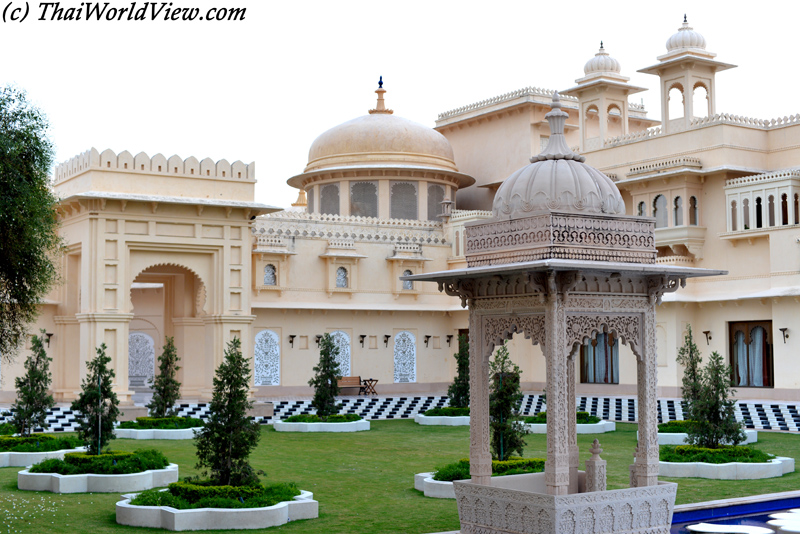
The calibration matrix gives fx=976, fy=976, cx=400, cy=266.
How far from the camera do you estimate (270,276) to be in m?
24.2

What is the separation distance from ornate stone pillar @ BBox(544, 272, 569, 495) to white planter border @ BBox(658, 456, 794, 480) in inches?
179

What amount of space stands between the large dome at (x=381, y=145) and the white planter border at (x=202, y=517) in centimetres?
1984

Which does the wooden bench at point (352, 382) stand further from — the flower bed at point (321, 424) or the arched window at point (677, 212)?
the arched window at point (677, 212)

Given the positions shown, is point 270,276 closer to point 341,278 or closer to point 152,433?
point 341,278

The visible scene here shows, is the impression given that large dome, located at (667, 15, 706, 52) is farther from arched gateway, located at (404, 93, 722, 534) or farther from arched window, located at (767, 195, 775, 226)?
arched gateway, located at (404, 93, 722, 534)

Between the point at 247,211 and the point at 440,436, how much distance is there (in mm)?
7642

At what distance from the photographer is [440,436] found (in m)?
17.2

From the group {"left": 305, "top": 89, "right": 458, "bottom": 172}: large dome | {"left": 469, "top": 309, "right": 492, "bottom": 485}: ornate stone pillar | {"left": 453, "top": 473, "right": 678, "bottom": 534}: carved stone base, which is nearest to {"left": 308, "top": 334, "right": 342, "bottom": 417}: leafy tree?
{"left": 305, "top": 89, "right": 458, "bottom": 172}: large dome

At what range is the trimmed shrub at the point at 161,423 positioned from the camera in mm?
17031

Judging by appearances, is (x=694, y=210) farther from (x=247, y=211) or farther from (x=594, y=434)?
(x=247, y=211)

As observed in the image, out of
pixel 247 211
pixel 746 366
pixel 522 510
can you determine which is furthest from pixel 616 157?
pixel 522 510

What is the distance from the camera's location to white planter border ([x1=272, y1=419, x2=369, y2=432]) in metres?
18.4

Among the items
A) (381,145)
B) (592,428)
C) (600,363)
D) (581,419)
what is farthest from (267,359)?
(592,428)

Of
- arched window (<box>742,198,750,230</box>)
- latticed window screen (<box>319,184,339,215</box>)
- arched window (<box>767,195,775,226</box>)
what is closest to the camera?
arched window (<box>767,195,775,226</box>)
